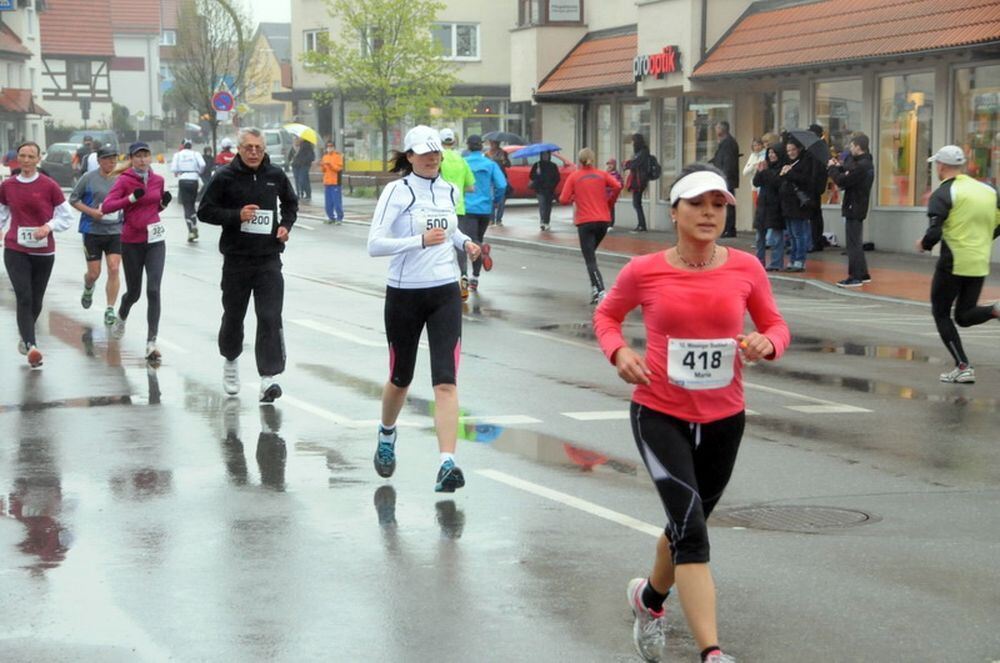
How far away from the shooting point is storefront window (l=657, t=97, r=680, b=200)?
107 ft

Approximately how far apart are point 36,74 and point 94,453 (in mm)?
80550

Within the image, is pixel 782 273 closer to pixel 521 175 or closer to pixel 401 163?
pixel 401 163

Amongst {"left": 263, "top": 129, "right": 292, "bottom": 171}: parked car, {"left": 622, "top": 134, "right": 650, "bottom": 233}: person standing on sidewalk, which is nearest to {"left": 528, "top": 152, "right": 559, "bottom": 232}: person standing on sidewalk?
{"left": 622, "top": 134, "right": 650, "bottom": 233}: person standing on sidewalk

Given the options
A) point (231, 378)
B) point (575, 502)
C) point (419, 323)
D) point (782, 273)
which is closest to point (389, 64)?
point (782, 273)

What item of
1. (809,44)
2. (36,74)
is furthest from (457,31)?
(809,44)

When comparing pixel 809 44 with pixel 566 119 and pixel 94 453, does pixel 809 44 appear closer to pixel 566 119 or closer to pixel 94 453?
pixel 94 453

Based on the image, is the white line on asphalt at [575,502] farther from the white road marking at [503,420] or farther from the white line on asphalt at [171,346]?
the white line on asphalt at [171,346]

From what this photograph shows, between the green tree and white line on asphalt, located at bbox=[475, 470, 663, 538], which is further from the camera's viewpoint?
the green tree

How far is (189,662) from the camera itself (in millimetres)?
5734

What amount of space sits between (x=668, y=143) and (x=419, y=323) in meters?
24.6

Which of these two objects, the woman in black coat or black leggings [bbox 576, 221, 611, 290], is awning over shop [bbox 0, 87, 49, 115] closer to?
the woman in black coat

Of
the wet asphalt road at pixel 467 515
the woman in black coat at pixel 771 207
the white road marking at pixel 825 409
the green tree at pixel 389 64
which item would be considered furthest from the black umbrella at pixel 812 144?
the green tree at pixel 389 64

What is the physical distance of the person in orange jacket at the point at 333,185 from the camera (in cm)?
3534

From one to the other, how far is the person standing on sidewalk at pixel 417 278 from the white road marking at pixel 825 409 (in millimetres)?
3627
